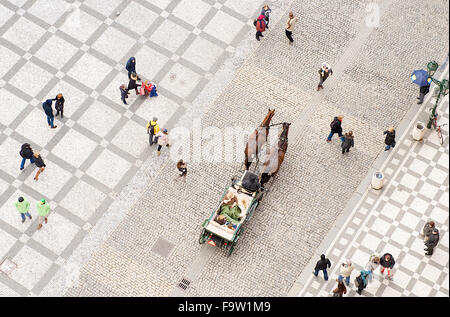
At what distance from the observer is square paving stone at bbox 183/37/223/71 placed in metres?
33.8

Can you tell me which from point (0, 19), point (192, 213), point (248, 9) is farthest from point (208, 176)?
point (0, 19)

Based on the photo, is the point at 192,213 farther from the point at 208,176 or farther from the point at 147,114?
the point at 147,114

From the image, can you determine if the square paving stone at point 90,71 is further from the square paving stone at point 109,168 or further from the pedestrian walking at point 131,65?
Result: the square paving stone at point 109,168

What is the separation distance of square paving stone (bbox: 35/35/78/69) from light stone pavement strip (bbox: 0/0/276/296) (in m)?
0.04

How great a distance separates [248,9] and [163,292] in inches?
505

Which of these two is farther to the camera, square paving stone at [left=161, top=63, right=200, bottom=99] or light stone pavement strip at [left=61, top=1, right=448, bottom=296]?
square paving stone at [left=161, top=63, right=200, bottom=99]

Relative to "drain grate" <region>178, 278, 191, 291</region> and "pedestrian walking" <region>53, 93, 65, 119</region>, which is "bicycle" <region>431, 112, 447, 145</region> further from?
"pedestrian walking" <region>53, 93, 65, 119</region>

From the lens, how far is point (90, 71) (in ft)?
109

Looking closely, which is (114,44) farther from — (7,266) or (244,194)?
(7,266)

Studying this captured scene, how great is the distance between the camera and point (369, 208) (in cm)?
3047

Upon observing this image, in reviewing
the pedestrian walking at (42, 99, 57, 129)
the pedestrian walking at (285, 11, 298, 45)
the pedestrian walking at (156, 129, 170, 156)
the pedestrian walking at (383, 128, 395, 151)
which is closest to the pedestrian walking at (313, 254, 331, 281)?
the pedestrian walking at (383, 128, 395, 151)

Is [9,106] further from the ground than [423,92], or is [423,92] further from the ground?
[423,92]

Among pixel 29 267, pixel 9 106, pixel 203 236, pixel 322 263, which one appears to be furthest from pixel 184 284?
pixel 9 106

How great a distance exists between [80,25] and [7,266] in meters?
10.7
